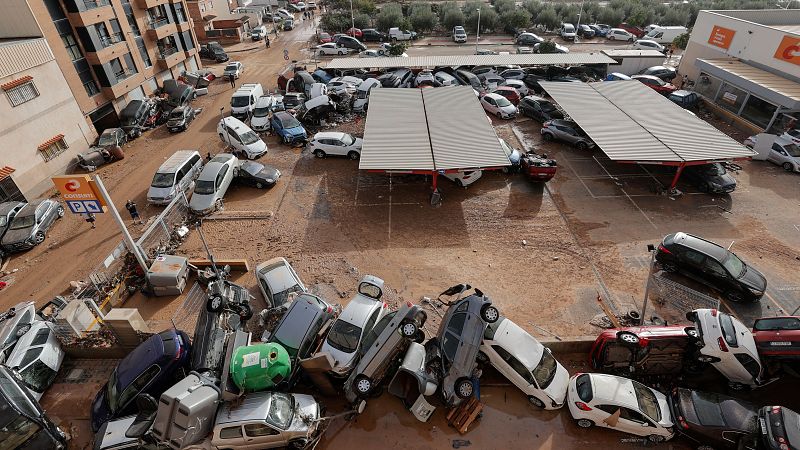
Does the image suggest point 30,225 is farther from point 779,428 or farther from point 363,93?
point 779,428

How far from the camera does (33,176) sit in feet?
66.8

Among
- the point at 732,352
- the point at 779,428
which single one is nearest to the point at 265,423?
the point at 779,428

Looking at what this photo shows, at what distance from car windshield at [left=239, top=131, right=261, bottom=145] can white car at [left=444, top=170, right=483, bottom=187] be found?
1128 cm

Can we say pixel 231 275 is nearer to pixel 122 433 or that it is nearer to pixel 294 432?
pixel 122 433

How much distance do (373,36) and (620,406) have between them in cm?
4543

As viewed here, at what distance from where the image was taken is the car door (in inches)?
356

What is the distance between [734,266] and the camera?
13.2m

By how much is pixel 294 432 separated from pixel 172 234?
11082 mm

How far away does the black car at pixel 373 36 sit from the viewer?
45969mm

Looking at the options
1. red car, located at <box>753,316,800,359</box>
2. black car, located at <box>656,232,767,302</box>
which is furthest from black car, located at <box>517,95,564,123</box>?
red car, located at <box>753,316,800,359</box>

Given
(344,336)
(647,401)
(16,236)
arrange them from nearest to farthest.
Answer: (647,401) → (344,336) → (16,236)

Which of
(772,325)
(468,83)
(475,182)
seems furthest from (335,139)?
(772,325)

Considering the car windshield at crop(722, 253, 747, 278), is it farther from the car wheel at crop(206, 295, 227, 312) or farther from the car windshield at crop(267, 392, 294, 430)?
the car wheel at crop(206, 295, 227, 312)

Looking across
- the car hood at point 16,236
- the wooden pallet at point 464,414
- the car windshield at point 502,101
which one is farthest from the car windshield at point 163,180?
the car windshield at point 502,101
